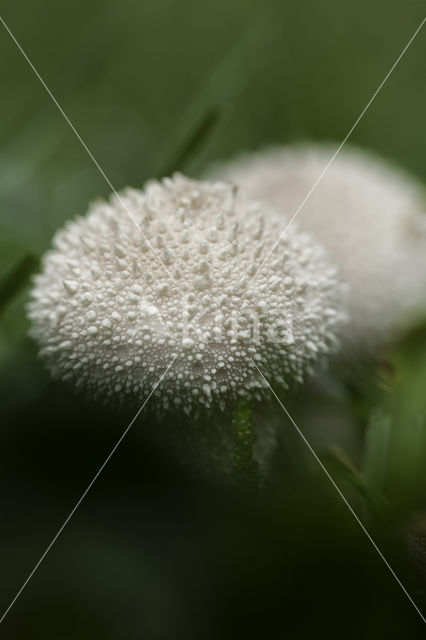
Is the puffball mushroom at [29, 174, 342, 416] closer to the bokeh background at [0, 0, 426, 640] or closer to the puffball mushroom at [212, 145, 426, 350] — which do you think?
the bokeh background at [0, 0, 426, 640]

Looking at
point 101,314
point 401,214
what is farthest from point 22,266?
point 401,214

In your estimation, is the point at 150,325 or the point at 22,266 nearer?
the point at 150,325

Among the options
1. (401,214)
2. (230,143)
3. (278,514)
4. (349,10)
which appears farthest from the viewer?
(349,10)

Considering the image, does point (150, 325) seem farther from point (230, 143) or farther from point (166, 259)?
point (230, 143)

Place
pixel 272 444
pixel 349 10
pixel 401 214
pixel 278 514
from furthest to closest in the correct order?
pixel 349 10, pixel 401 214, pixel 272 444, pixel 278 514

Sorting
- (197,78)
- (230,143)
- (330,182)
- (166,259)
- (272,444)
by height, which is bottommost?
(272,444)

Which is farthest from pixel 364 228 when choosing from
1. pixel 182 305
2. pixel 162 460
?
pixel 162 460

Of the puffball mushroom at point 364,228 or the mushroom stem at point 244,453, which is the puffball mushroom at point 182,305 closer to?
the mushroom stem at point 244,453

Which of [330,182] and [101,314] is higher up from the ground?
[330,182]
